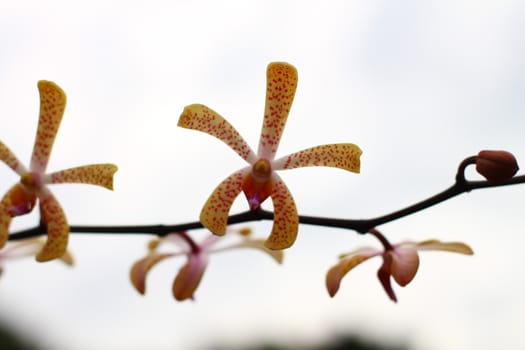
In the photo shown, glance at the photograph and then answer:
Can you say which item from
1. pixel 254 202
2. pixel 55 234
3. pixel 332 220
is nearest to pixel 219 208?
pixel 254 202

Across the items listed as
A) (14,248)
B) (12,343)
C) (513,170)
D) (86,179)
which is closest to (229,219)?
(86,179)

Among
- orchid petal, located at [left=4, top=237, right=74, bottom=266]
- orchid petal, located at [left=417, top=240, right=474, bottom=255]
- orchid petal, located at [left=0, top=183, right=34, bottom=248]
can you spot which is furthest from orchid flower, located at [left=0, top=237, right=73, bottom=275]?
orchid petal, located at [left=417, top=240, right=474, bottom=255]

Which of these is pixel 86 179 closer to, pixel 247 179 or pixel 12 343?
pixel 247 179

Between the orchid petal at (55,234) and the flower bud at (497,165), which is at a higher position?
the flower bud at (497,165)

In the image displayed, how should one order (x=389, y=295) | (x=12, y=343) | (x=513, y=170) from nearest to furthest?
1. (x=513, y=170)
2. (x=389, y=295)
3. (x=12, y=343)

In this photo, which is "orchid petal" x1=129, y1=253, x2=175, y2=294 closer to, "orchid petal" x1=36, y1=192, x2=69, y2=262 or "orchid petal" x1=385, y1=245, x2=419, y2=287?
"orchid petal" x1=36, y1=192, x2=69, y2=262

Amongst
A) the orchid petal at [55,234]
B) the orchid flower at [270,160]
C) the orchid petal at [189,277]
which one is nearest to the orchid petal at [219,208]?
the orchid flower at [270,160]

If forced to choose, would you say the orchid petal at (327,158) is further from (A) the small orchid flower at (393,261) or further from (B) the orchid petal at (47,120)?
(B) the orchid petal at (47,120)
